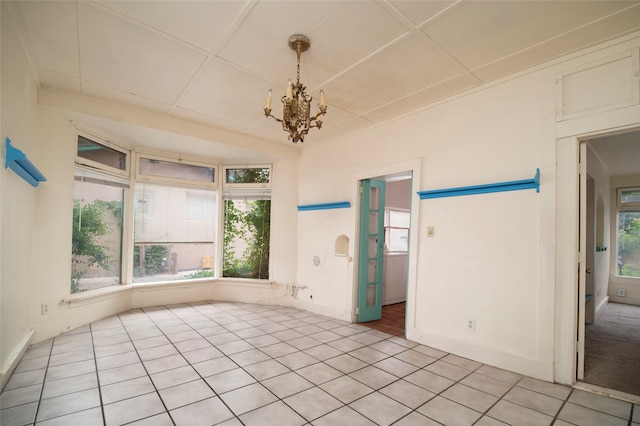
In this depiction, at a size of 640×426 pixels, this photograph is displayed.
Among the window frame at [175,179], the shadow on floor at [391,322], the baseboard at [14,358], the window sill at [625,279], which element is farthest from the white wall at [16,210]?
the window sill at [625,279]

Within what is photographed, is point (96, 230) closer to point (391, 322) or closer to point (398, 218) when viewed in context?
point (391, 322)

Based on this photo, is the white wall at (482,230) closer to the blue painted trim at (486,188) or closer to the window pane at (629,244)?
the blue painted trim at (486,188)

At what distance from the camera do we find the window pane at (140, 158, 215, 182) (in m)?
5.05

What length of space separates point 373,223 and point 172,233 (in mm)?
3638

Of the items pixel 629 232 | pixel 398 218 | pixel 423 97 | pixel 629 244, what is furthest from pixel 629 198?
pixel 423 97

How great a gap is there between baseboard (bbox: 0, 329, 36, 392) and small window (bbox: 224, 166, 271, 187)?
351cm

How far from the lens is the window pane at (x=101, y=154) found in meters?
3.95

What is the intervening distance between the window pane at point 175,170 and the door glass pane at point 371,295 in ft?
11.9

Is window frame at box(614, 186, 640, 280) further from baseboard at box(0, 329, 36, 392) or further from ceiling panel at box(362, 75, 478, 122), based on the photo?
baseboard at box(0, 329, 36, 392)

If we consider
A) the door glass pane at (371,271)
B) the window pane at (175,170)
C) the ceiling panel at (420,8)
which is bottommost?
the door glass pane at (371,271)

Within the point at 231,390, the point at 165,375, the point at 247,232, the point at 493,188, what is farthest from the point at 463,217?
the point at 247,232

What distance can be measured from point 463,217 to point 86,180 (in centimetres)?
497

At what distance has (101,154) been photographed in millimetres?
4285

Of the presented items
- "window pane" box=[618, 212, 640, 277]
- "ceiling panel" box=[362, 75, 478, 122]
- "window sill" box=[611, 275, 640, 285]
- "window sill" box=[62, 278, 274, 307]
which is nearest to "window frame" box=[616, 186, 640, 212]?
"window pane" box=[618, 212, 640, 277]
